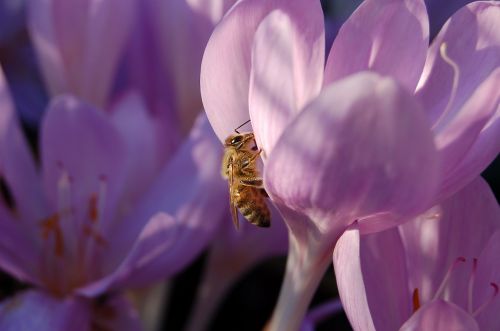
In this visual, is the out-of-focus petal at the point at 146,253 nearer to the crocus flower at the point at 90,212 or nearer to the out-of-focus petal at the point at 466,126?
the crocus flower at the point at 90,212

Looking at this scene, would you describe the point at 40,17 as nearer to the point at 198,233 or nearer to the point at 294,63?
the point at 198,233

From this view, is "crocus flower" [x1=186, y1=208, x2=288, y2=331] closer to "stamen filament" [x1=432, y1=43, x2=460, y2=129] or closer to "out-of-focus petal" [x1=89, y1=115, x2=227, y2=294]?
"out-of-focus petal" [x1=89, y1=115, x2=227, y2=294]

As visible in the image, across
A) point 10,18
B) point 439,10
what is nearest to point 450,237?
point 439,10

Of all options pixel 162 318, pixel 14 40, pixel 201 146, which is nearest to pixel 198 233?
pixel 201 146

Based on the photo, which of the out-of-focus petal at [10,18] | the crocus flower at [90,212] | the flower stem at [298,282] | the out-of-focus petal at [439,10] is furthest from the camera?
the out-of-focus petal at [10,18]

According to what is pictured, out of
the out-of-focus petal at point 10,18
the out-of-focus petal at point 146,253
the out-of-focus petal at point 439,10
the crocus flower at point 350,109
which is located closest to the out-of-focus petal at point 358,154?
the crocus flower at point 350,109

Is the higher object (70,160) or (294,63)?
(294,63)

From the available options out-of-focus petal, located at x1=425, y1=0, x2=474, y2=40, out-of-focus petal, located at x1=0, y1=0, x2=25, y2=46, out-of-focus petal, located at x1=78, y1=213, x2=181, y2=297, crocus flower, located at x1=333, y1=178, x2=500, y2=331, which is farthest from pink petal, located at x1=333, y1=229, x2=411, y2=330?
out-of-focus petal, located at x1=0, y1=0, x2=25, y2=46
